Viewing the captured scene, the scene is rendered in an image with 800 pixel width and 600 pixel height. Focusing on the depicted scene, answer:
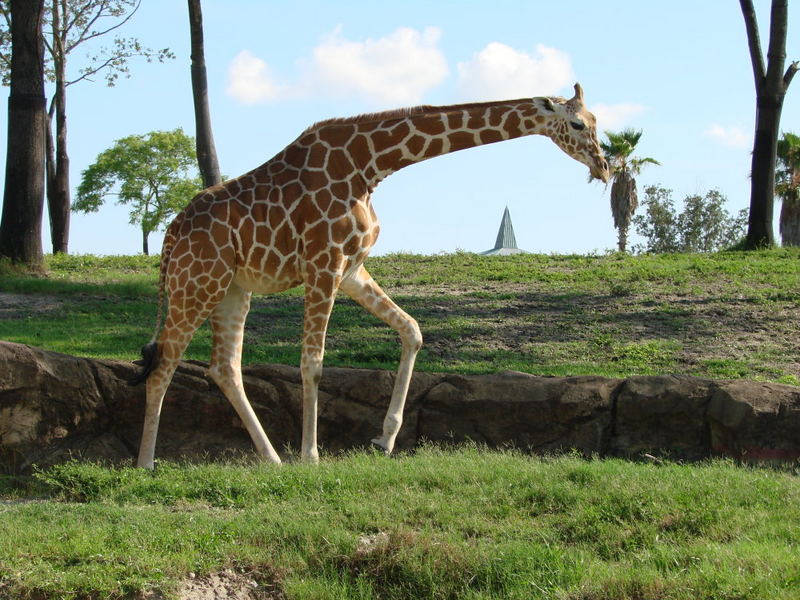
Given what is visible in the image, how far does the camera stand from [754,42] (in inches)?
732

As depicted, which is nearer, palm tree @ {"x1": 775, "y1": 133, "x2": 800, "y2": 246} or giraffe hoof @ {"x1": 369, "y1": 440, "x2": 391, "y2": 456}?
giraffe hoof @ {"x1": 369, "y1": 440, "x2": 391, "y2": 456}

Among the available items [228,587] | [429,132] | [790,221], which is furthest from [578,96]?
[790,221]

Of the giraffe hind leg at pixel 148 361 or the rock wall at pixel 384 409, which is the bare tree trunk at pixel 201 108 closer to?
the rock wall at pixel 384 409

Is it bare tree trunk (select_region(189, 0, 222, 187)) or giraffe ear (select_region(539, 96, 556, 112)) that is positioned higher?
bare tree trunk (select_region(189, 0, 222, 187))

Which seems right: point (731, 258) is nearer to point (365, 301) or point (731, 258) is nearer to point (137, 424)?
point (365, 301)

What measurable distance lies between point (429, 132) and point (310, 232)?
137cm

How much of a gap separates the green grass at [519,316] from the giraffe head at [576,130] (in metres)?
2.96

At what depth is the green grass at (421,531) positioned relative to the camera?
18.9 ft

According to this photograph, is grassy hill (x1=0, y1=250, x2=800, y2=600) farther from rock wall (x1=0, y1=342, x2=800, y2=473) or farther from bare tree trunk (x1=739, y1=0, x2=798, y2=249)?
bare tree trunk (x1=739, y1=0, x2=798, y2=249)

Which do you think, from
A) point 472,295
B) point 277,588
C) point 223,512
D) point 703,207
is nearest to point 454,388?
point 223,512

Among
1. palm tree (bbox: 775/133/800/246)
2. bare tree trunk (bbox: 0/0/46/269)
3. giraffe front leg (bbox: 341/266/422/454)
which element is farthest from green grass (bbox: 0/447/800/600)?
palm tree (bbox: 775/133/800/246)

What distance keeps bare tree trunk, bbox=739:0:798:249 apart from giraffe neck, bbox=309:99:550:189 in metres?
11.5

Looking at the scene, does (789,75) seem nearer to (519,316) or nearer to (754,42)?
(754,42)

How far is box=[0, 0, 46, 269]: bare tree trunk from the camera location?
15258mm
